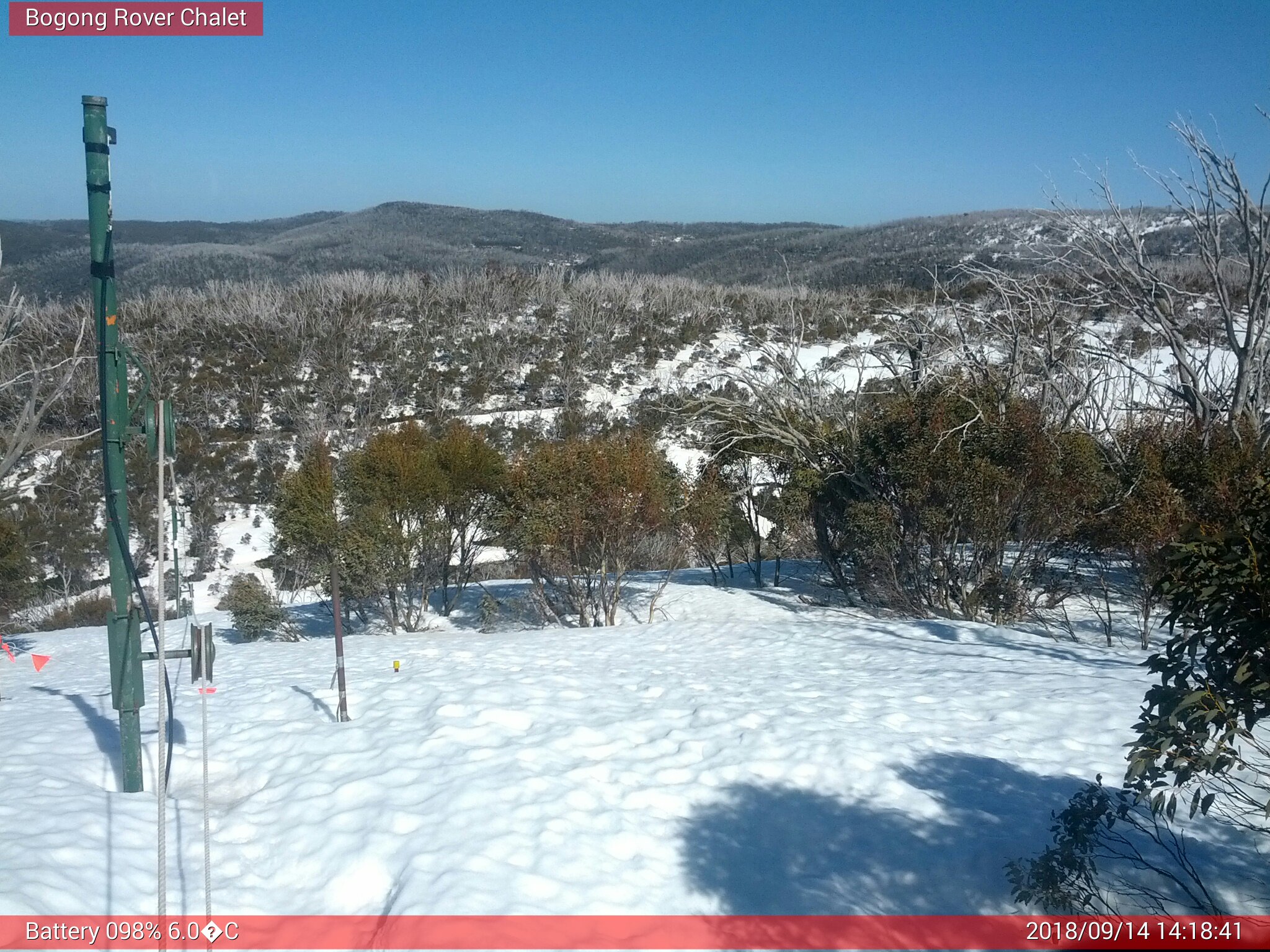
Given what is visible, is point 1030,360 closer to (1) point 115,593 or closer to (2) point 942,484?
(2) point 942,484

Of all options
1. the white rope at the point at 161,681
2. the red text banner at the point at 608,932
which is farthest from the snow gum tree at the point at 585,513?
the white rope at the point at 161,681

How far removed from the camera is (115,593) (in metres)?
4.60

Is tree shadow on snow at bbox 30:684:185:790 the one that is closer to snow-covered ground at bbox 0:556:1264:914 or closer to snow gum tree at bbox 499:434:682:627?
snow-covered ground at bbox 0:556:1264:914

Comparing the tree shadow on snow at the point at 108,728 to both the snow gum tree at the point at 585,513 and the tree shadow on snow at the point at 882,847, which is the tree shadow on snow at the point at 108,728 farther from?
the snow gum tree at the point at 585,513

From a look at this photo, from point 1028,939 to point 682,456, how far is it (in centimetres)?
2080

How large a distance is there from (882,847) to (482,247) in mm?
71943

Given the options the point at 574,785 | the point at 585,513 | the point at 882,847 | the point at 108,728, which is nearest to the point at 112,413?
the point at 108,728

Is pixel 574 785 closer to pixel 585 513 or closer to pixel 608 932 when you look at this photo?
pixel 608 932

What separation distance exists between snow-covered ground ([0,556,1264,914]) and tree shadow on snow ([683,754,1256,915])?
0.02 m

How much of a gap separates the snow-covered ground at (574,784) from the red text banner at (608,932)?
9 centimetres

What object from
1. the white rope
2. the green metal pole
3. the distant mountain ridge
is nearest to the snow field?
the green metal pole

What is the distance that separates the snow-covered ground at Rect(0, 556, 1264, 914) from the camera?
416cm

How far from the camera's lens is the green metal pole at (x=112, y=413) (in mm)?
4414

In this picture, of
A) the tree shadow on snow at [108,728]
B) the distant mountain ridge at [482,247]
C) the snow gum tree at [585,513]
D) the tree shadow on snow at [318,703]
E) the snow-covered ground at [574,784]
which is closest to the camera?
the snow-covered ground at [574,784]
